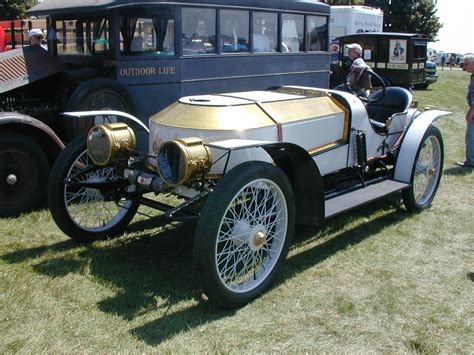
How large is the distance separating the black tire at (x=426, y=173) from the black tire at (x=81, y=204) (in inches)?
99.1

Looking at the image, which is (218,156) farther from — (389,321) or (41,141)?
(41,141)

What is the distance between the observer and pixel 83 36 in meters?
6.25

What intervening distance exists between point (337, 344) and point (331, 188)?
1.88m

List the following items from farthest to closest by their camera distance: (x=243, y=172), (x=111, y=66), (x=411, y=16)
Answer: (x=411, y=16) → (x=111, y=66) → (x=243, y=172)

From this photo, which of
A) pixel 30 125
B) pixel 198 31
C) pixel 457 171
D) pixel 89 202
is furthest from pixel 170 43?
pixel 457 171

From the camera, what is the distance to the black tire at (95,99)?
523cm

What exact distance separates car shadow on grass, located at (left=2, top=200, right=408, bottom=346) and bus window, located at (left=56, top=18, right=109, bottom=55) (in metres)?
2.43

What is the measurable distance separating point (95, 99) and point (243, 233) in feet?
9.26

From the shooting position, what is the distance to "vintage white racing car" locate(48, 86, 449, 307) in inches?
123

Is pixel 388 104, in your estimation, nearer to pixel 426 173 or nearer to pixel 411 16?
pixel 426 173

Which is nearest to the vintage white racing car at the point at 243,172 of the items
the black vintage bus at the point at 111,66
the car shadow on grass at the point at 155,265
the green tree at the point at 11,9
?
the car shadow on grass at the point at 155,265

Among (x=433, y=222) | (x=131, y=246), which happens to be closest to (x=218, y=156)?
(x=131, y=246)

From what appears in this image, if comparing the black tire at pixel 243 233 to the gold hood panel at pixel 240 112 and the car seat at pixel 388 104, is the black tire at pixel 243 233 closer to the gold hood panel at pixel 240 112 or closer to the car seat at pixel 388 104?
the gold hood panel at pixel 240 112

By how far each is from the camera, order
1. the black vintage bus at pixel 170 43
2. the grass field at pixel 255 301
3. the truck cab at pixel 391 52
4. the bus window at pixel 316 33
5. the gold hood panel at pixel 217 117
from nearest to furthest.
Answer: the grass field at pixel 255 301 → the gold hood panel at pixel 217 117 → the black vintage bus at pixel 170 43 → the bus window at pixel 316 33 → the truck cab at pixel 391 52
